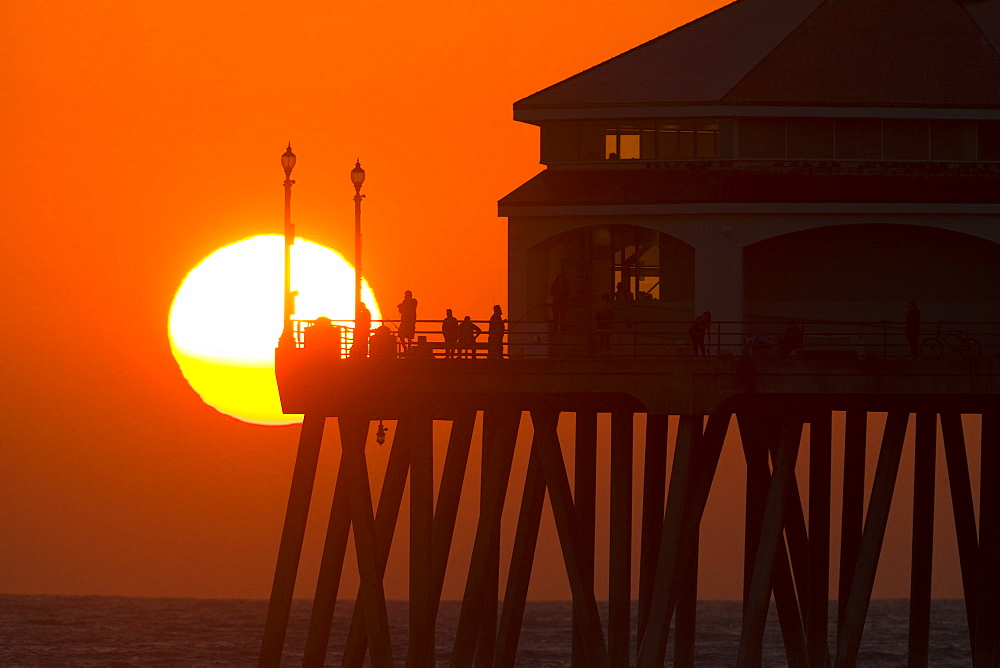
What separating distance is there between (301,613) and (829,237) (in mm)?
136856

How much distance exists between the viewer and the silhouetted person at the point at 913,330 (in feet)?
164

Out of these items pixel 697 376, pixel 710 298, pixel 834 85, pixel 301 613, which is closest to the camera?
pixel 697 376

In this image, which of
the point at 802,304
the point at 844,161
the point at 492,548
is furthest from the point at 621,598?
the point at 844,161

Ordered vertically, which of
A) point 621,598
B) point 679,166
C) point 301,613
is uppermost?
point 679,166

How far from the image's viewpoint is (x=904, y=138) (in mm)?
55406

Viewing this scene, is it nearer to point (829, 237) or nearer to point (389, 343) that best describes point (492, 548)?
point (389, 343)

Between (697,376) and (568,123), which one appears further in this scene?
(568,123)

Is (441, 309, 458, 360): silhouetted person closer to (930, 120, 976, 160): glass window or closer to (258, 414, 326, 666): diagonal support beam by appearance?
(258, 414, 326, 666): diagonal support beam

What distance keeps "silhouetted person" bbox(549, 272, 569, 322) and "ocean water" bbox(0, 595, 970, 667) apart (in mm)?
65234

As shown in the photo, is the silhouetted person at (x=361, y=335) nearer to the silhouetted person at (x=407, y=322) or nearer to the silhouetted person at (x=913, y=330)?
the silhouetted person at (x=407, y=322)

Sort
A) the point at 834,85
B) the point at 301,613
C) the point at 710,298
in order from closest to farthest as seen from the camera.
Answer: the point at 710,298, the point at 834,85, the point at 301,613

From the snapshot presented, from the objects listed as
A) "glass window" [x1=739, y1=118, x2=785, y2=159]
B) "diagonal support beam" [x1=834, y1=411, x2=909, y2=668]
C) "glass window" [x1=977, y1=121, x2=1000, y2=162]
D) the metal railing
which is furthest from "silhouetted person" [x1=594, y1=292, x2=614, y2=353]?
"glass window" [x1=977, y1=121, x2=1000, y2=162]

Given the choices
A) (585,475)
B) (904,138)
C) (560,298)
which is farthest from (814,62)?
(585,475)

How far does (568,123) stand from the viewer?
183 feet
